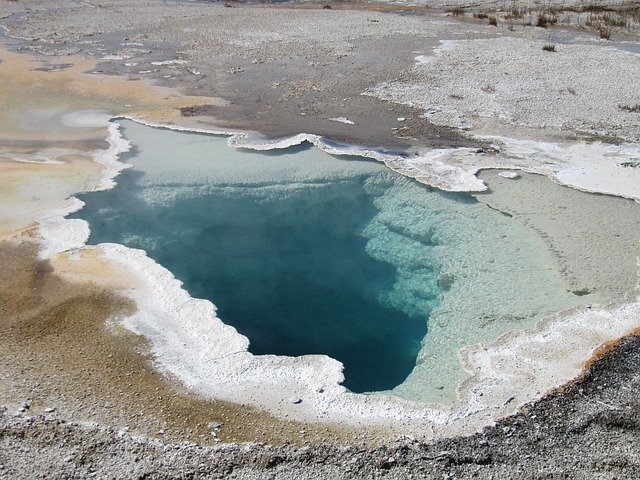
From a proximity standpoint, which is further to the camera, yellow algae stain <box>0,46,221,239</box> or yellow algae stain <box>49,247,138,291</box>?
yellow algae stain <box>0,46,221,239</box>

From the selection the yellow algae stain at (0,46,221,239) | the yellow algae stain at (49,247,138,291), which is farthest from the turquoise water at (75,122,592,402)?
the yellow algae stain at (0,46,221,239)

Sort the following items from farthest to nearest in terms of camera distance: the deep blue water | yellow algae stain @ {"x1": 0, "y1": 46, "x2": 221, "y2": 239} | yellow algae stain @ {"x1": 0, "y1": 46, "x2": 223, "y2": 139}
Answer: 1. yellow algae stain @ {"x1": 0, "y1": 46, "x2": 223, "y2": 139}
2. yellow algae stain @ {"x1": 0, "y1": 46, "x2": 221, "y2": 239}
3. the deep blue water

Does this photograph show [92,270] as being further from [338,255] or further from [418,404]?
[418,404]

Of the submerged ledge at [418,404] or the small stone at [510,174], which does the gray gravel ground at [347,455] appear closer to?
the submerged ledge at [418,404]

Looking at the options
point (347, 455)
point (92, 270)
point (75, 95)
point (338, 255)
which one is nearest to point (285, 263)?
point (338, 255)

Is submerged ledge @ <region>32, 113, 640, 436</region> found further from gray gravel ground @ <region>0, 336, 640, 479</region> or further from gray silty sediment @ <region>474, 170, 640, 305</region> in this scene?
gray silty sediment @ <region>474, 170, 640, 305</region>

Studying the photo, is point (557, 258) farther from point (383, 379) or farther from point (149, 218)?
point (149, 218)

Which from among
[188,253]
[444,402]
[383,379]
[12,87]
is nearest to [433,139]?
[188,253]

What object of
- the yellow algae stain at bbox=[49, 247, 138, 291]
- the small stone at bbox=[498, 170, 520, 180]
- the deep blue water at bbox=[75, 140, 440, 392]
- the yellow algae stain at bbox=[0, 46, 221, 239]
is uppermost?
the yellow algae stain at bbox=[0, 46, 221, 239]
